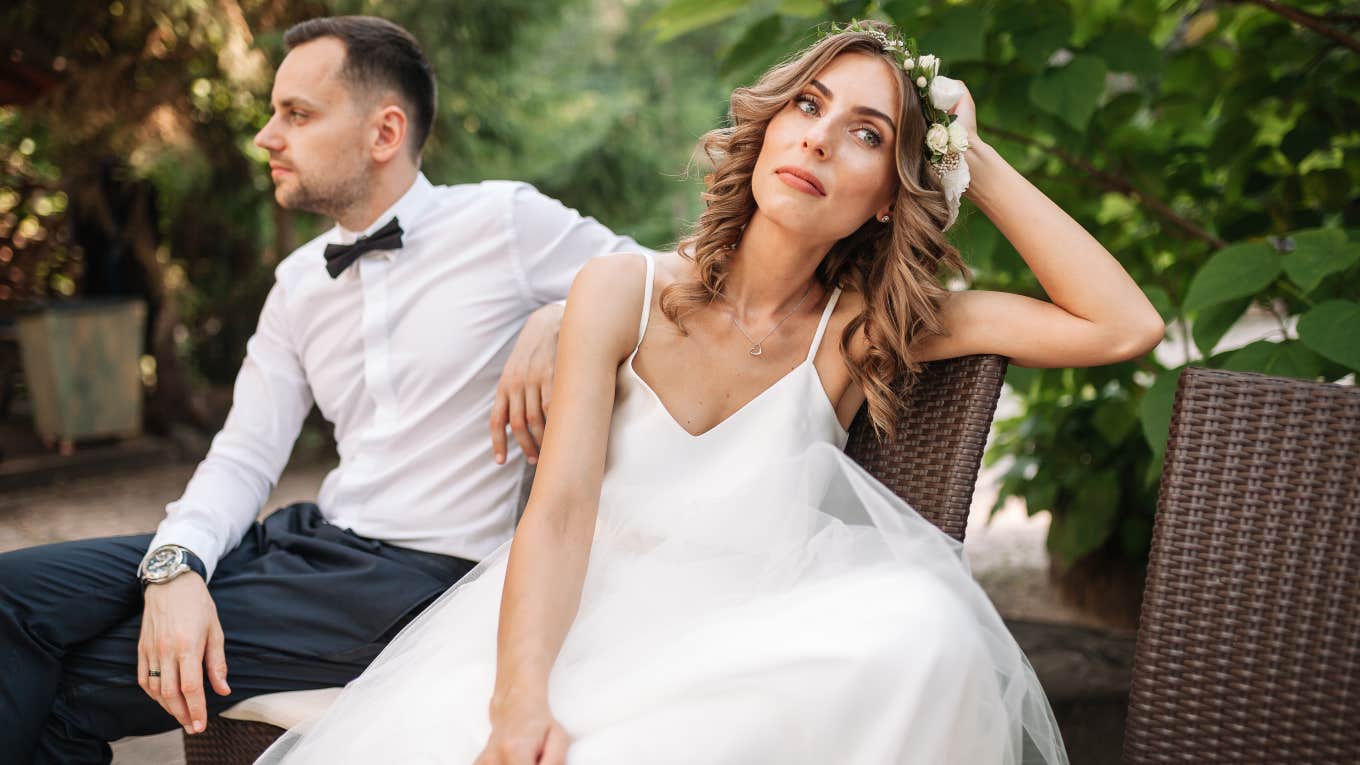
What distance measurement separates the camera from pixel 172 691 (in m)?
1.87

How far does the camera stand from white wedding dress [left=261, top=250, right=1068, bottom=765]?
1441 mm

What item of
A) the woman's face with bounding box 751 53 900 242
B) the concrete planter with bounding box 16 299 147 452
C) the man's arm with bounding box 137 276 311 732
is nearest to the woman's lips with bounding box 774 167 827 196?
the woman's face with bounding box 751 53 900 242

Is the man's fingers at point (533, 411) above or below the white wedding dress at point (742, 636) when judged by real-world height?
above

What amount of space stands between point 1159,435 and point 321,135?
6.27 ft

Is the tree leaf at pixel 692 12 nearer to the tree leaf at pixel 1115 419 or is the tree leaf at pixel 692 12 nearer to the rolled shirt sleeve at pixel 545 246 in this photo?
the rolled shirt sleeve at pixel 545 246

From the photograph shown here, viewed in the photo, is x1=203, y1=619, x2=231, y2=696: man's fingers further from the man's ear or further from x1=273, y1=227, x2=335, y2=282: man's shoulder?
the man's ear

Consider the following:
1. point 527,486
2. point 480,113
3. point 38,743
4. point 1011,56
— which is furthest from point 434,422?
point 480,113

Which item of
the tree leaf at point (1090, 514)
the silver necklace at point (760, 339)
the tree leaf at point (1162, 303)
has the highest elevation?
the silver necklace at point (760, 339)

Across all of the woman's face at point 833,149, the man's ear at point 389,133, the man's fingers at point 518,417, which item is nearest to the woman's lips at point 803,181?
the woman's face at point 833,149

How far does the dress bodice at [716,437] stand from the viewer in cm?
188

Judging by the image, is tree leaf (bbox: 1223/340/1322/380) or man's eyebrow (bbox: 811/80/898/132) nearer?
man's eyebrow (bbox: 811/80/898/132)

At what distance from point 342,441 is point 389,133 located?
72 cm

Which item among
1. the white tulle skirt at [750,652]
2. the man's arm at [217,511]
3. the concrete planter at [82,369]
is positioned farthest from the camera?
the concrete planter at [82,369]

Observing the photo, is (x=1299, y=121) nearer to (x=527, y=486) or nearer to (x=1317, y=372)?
(x=1317, y=372)
